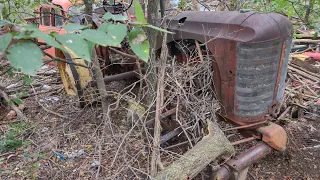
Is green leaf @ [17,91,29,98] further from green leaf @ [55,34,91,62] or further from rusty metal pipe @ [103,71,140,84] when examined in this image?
green leaf @ [55,34,91,62]

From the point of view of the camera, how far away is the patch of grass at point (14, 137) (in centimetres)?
283

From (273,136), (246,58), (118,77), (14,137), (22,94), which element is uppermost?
(246,58)

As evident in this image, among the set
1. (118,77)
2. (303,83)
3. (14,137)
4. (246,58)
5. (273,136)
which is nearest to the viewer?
(246,58)

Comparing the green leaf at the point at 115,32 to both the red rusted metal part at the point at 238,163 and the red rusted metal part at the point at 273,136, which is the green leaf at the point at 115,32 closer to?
the red rusted metal part at the point at 238,163

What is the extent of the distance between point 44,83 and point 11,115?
121 cm

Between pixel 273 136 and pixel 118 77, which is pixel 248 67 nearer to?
pixel 273 136

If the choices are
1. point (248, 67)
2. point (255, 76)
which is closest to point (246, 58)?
point (248, 67)

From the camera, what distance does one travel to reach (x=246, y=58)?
2.09 meters

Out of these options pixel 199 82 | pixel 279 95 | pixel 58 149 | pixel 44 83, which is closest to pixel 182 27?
pixel 199 82

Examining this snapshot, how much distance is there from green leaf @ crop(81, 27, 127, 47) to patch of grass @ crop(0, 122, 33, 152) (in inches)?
97.9

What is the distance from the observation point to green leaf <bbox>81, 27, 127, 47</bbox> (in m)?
0.85

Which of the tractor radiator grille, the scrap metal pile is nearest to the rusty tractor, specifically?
the tractor radiator grille

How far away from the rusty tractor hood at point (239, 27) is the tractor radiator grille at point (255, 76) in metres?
0.07

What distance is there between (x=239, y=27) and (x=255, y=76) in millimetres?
421
